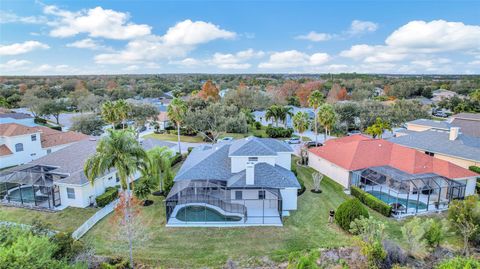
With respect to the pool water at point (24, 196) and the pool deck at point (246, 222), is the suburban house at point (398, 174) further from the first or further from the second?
the pool water at point (24, 196)

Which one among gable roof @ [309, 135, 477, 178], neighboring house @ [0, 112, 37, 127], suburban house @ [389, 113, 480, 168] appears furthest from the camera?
neighboring house @ [0, 112, 37, 127]

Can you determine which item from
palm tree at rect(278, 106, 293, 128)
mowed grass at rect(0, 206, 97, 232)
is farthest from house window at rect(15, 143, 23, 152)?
palm tree at rect(278, 106, 293, 128)

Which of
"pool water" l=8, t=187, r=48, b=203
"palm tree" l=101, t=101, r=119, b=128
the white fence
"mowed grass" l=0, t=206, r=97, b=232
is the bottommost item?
"mowed grass" l=0, t=206, r=97, b=232

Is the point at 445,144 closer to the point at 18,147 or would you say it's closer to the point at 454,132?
the point at 454,132

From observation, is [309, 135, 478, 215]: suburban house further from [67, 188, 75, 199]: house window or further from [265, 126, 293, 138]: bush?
[67, 188, 75, 199]: house window

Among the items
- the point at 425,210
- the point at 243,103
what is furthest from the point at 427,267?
the point at 243,103

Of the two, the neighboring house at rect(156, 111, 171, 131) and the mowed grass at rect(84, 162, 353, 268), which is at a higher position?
the neighboring house at rect(156, 111, 171, 131)

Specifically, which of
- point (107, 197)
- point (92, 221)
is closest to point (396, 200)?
point (92, 221)
